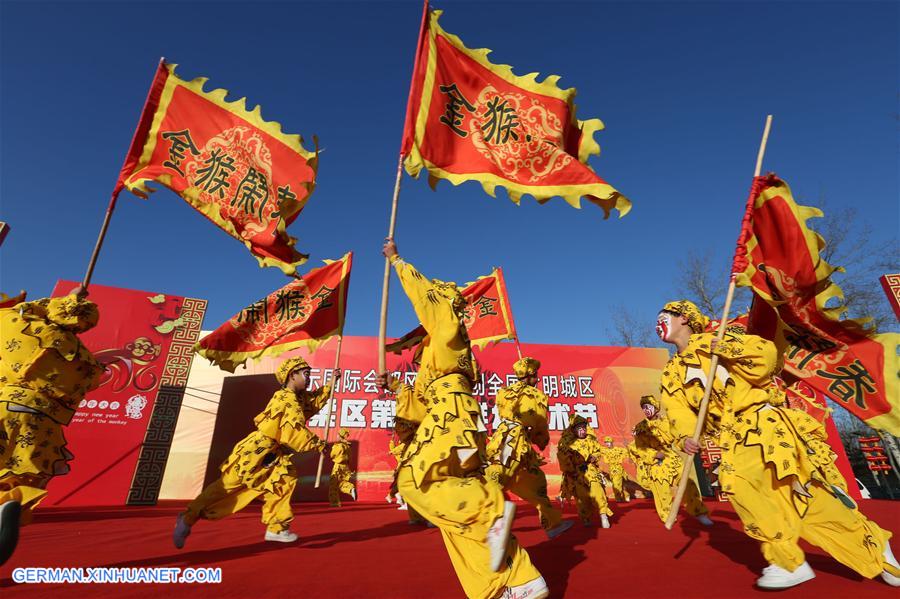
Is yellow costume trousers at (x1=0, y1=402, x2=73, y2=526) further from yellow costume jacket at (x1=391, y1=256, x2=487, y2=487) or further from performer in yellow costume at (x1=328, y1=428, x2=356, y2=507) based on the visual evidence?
performer in yellow costume at (x1=328, y1=428, x2=356, y2=507)

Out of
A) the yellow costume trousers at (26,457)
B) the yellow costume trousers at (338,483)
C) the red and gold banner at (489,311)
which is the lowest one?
the yellow costume trousers at (338,483)

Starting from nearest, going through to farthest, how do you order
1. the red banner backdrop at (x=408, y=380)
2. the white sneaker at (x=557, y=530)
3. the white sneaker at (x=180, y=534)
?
the white sneaker at (x=180, y=534)
the white sneaker at (x=557, y=530)
the red banner backdrop at (x=408, y=380)

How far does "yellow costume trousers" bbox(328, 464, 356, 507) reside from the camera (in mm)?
9383

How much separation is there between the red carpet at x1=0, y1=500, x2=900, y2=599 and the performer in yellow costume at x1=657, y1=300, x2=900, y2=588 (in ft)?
0.53

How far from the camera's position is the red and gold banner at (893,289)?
7.20 m

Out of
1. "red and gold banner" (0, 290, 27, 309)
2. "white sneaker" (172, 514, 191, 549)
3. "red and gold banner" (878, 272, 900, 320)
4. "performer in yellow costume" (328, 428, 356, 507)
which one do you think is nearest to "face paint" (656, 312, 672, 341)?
"white sneaker" (172, 514, 191, 549)

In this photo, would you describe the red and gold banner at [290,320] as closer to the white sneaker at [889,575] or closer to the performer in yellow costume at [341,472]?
the white sneaker at [889,575]

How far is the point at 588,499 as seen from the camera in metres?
5.63

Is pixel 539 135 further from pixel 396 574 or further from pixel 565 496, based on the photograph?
pixel 565 496

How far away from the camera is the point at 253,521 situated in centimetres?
586

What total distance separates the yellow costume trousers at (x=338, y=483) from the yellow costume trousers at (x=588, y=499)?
5445 millimetres

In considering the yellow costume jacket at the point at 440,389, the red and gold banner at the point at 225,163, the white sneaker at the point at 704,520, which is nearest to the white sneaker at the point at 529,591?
the yellow costume jacket at the point at 440,389

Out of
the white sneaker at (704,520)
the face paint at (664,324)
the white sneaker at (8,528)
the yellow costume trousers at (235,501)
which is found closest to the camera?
the white sneaker at (8,528)

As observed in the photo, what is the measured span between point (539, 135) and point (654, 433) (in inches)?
208
